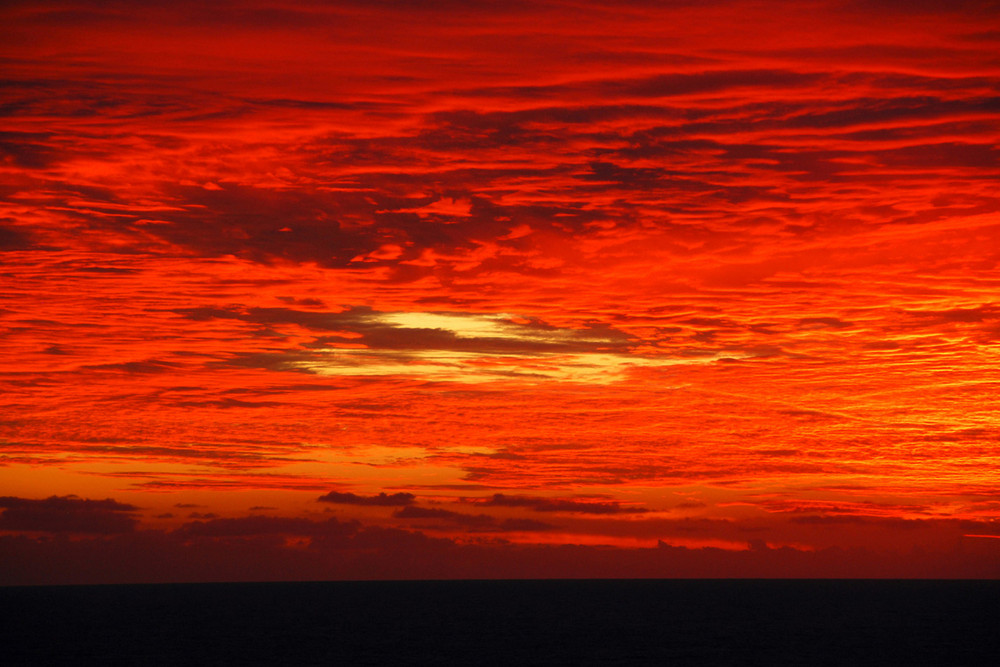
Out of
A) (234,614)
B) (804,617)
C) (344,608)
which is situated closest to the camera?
(804,617)

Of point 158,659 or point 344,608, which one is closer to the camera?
point 158,659

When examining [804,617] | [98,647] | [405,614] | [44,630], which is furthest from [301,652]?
[804,617]

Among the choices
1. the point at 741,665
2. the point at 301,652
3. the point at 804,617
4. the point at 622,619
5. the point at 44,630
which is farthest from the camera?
the point at 804,617

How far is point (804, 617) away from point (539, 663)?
290ft

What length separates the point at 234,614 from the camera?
178 meters

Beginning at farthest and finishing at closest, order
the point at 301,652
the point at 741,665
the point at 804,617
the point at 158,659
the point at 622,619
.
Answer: the point at 804,617 < the point at 622,619 < the point at 301,652 < the point at 158,659 < the point at 741,665

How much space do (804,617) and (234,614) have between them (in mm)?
104847

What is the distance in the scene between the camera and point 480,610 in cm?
18675

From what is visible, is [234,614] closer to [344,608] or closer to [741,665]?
[344,608]

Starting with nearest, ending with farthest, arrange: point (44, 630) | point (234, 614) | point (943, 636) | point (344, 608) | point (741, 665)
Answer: point (741, 665) → point (943, 636) → point (44, 630) → point (234, 614) → point (344, 608)

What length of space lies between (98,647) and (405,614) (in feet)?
232

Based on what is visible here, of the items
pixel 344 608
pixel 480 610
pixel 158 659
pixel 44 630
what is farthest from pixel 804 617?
pixel 44 630

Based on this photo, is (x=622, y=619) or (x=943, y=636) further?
(x=622, y=619)

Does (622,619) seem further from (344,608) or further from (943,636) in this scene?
(344,608)
